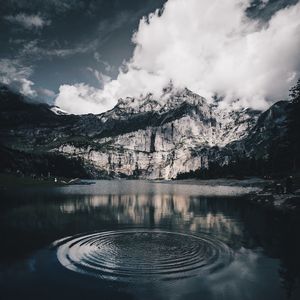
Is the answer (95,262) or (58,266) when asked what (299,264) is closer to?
(95,262)

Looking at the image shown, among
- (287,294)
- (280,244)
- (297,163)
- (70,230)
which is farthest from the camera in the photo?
(297,163)

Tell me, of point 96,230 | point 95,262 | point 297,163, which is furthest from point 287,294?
point 297,163

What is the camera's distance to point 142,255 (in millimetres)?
26578

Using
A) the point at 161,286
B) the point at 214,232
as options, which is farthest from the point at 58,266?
the point at 214,232

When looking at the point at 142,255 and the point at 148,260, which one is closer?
the point at 148,260

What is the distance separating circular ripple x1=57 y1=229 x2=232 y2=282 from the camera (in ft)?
71.1

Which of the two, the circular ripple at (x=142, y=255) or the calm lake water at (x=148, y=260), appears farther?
the circular ripple at (x=142, y=255)

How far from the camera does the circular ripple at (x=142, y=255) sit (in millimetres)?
21672

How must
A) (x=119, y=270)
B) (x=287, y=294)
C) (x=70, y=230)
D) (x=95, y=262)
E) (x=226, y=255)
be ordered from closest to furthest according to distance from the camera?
(x=287, y=294), (x=119, y=270), (x=95, y=262), (x=226, y=255), (x=70, y=230)

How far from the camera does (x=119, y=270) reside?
22.0 m

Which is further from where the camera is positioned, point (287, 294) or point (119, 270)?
point (119, 270)

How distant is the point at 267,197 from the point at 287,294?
62.4 m

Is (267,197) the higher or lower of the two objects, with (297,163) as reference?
lower

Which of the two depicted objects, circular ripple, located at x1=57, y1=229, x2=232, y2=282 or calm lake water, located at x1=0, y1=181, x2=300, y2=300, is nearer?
calm lake water, located at x1=0, y1=181, x2=300, y2=300
